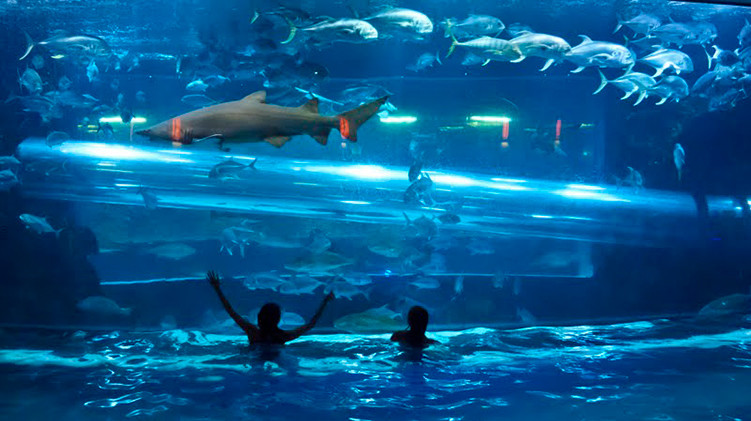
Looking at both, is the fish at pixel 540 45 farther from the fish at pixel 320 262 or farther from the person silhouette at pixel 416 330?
the person silhouette at pixel 416 330

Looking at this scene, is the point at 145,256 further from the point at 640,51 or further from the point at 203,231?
the point at 640,51

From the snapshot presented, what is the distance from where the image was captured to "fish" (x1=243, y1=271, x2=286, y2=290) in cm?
704

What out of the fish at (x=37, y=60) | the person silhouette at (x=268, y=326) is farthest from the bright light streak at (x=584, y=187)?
the fish at (x=37, y=60)

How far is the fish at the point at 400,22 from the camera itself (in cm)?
680

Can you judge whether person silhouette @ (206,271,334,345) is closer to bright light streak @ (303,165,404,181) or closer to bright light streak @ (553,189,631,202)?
bright light streak @ (303,165,404,181)

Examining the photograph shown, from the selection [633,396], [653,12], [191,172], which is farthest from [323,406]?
[653,12]

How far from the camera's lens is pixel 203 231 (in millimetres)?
10094

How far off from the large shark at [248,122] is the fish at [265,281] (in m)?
3.69

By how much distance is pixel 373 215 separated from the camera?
34.4 ft

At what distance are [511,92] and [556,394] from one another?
9.65m

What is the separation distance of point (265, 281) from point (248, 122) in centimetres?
391

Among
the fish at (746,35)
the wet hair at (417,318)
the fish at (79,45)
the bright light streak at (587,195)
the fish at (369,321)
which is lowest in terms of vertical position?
the fish at (369,321)

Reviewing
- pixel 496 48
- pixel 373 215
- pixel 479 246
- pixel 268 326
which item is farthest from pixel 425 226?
pixel 268 326

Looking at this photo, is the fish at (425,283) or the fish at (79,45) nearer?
the fish at (79,45)
